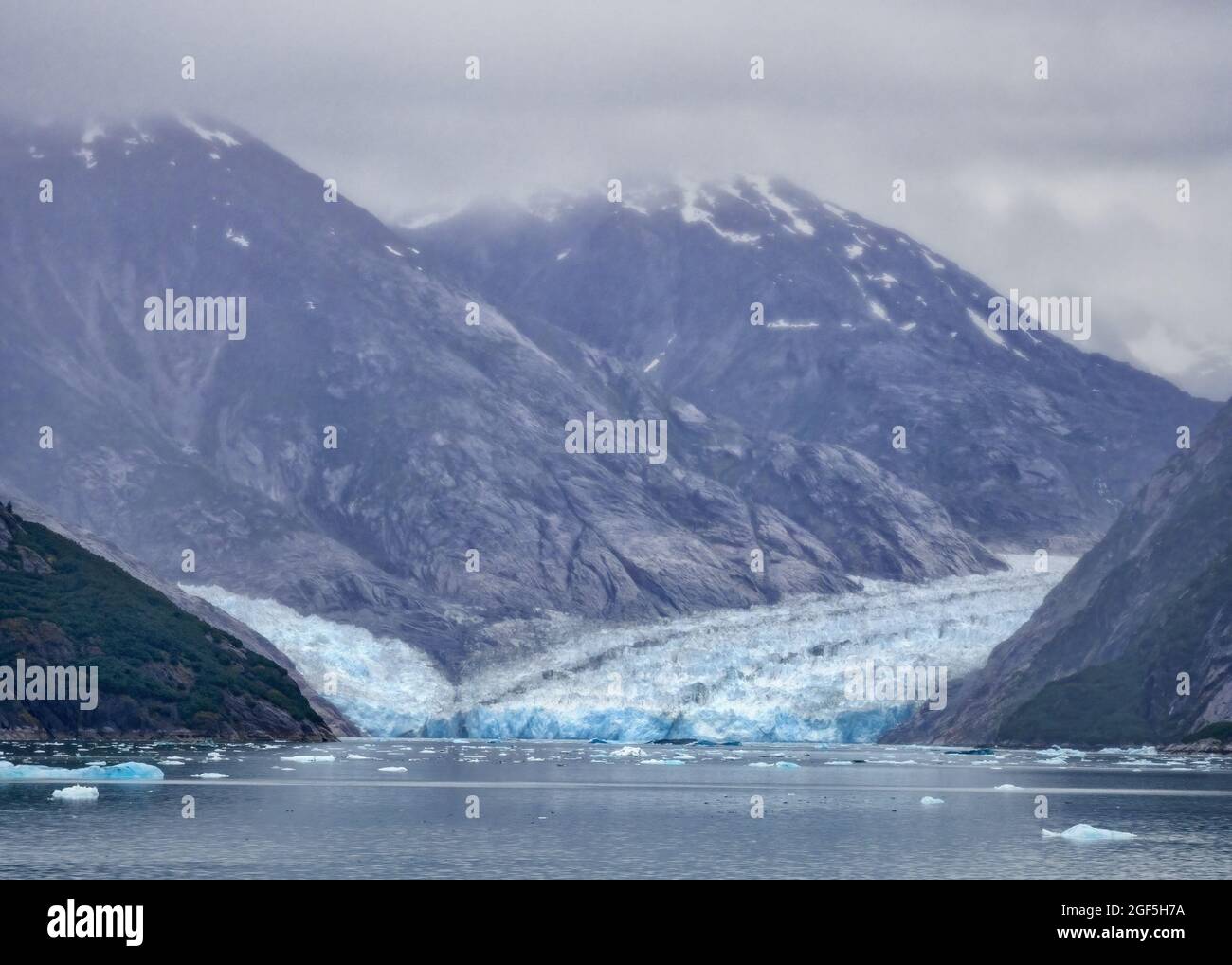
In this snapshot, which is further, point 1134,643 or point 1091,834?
point 1134,643

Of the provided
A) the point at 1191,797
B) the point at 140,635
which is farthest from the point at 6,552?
the point at 1191,797

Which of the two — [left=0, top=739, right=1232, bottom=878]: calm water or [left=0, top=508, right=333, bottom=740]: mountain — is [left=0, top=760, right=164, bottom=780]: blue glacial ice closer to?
[left=0, top=739, right=1232, bottom=878]: calm water

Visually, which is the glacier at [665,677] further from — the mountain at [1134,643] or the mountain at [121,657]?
the mountain at [121,657]

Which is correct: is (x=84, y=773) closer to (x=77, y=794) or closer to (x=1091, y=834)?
(x=77, y=794)

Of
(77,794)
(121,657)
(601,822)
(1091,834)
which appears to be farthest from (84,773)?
(121,657)

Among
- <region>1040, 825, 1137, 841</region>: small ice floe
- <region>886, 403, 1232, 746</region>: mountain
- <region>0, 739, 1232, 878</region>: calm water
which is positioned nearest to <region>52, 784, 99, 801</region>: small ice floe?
<region>0, 739, 1232, 878</region>: calm water
